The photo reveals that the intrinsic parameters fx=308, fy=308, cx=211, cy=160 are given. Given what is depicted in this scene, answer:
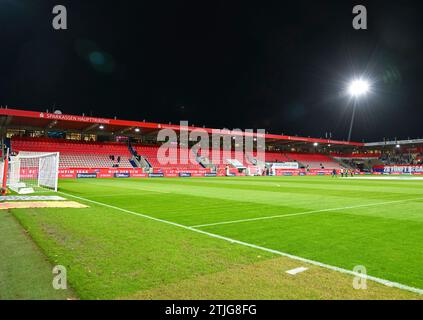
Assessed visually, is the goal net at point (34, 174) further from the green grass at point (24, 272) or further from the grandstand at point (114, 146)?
the green grass at point (24, 272)

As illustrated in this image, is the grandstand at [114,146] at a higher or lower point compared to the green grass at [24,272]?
higher

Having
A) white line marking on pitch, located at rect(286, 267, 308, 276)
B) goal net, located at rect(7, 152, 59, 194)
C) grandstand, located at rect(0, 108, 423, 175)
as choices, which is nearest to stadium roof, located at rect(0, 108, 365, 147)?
grandstand, located at rect(0, 108, 423, 175)

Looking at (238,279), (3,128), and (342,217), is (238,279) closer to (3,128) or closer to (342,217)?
(342,217)

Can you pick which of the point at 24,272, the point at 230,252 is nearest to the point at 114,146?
the point at 230,252

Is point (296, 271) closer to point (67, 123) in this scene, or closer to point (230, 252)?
point (230, 252)

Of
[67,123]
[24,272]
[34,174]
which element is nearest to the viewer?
[24,272]

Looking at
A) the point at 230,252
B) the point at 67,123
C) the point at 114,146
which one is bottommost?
the point at 230,252

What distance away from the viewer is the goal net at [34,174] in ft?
61.6

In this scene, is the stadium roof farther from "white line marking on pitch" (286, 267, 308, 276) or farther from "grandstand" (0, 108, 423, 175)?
"white line marking on pitch" (286, 267, 308, 276)

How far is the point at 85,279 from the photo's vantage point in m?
4.16

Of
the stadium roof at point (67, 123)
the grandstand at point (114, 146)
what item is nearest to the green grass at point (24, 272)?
the grandstand at point (114, 146)

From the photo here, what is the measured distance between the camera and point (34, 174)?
3347 cm
